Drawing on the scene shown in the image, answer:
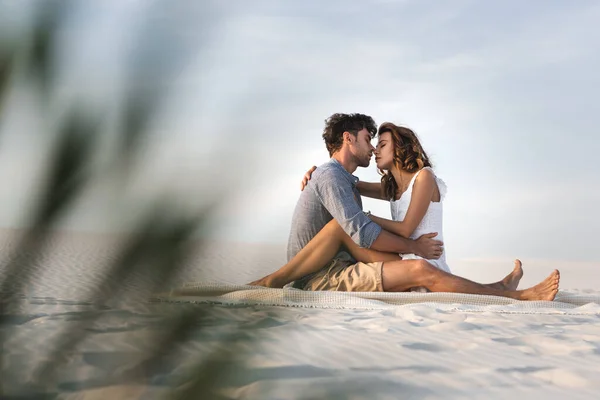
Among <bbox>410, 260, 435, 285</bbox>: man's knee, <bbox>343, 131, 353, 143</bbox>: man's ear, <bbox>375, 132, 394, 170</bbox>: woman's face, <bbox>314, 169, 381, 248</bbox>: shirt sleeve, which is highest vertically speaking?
<bbox>343, 131, 353, 143</bbox>: man's ear

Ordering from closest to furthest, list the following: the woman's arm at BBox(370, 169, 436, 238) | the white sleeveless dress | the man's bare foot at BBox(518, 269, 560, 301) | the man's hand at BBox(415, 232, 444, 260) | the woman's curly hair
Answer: the man's bare foot at BBox(518, 269, 560, 301), the man's hand at BBox(415, 232, 444, 260), the woman's arm at BBox(370, 169, 436, 238), the white sleeveless dress, the woman's curly hair

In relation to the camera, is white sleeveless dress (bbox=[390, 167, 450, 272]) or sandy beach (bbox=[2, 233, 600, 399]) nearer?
sandy beach (bbox=[2, 233, 600, 399])

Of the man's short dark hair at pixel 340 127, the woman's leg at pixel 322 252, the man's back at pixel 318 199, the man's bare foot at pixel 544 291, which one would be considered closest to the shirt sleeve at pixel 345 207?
the man's back at pixel 318 199

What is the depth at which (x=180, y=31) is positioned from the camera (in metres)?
0.31

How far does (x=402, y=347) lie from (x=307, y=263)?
236 cm

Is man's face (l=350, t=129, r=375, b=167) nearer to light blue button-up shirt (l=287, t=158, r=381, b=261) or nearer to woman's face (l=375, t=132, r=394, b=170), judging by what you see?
woman's face (l=375, t=132, r=394, b=170)

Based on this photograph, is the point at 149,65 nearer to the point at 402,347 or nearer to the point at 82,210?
the point at 82,210

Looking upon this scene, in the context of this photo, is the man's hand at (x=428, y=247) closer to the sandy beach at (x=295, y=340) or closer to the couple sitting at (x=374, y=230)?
the couple sitting at (x=374, y=230)

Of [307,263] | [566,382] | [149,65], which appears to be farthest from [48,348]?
[307,263]

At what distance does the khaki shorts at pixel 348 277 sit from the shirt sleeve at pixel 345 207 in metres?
0.18

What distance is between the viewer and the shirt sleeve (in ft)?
15.1

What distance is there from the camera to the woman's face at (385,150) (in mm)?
5281

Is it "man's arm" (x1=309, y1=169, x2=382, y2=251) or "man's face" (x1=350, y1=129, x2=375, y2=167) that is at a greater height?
"man's face" (x1=350, y1=129, x2=375, y2=167)

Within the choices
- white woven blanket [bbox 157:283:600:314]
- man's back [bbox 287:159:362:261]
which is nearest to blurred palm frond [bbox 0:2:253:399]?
white woven blanket [bbox 157:283:600:314]
